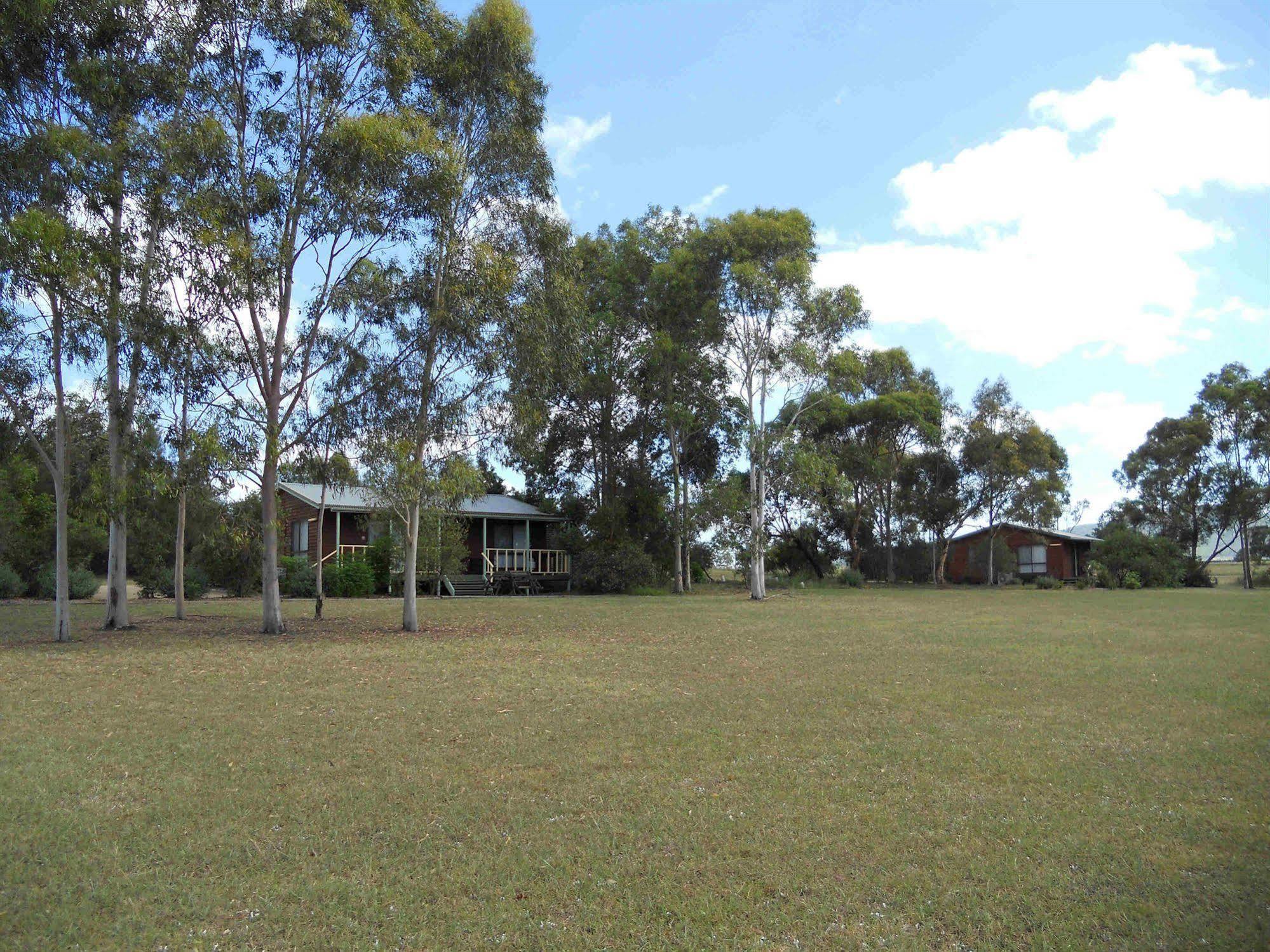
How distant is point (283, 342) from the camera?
1658 cm

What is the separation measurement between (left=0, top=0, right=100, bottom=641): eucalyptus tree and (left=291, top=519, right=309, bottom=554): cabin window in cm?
1851

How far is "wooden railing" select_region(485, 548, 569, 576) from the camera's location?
34.2m

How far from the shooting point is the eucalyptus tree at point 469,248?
55.6ft

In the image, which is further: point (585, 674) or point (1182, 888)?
point (585, 674)

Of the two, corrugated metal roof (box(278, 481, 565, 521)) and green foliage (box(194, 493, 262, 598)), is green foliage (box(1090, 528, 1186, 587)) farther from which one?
green foliage (box(194, 493, 262, 598))

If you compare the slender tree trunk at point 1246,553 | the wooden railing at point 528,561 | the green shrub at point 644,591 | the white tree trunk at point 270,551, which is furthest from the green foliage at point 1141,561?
the white tree trunk at point 270,551

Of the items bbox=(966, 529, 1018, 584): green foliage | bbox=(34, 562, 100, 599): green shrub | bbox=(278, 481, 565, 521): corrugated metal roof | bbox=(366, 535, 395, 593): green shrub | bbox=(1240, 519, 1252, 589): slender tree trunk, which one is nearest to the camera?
bbox=(34, 562, 100, 599): green shrub

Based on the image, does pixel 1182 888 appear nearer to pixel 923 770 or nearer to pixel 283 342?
pixel 923 770

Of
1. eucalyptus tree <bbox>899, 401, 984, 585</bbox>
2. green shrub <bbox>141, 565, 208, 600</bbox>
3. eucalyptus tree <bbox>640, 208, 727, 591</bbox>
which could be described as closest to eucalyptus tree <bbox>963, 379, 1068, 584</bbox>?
eucalyptus tree <bbox>899, 401, 984, 585</bbox>

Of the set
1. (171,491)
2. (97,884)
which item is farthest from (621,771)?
(171,491)

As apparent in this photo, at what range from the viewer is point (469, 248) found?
17234 millimetres

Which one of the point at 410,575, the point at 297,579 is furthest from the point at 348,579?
the point at 410,575

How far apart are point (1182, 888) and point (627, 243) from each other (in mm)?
29435

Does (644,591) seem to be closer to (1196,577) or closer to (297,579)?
(297,579)
